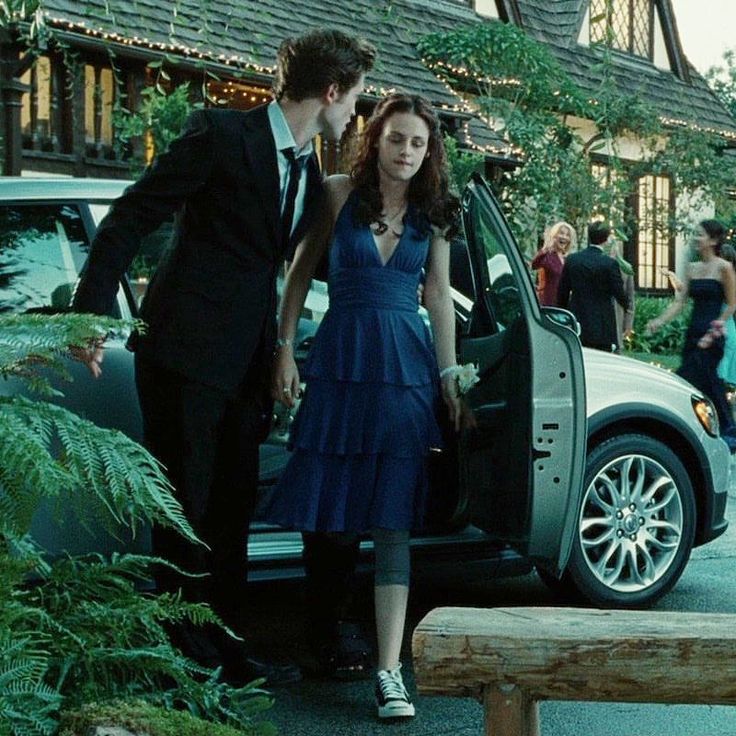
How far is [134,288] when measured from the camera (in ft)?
17.3

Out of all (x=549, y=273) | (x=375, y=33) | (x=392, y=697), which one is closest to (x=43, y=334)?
(x=392, y=697)

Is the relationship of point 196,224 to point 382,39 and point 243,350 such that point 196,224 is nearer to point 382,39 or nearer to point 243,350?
point 243,350

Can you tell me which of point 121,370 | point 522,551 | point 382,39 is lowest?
point 522,551

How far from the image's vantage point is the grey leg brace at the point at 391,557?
191 inches

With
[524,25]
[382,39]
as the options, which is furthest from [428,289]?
[524,25]

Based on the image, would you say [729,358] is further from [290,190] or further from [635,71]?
[635,71]

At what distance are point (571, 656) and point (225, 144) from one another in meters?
2.30

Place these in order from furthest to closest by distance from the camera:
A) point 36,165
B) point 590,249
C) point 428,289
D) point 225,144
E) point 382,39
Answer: point 382,39 → point 36,165 → point 590,249 → point 428,289 → point 225,144

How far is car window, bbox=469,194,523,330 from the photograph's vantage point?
5.26 meters

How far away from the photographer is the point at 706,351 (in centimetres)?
1212

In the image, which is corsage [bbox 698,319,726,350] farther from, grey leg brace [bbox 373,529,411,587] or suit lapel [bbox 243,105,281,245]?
suit lapel [bbox 243,105,281,245]

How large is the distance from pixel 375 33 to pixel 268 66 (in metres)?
3.95

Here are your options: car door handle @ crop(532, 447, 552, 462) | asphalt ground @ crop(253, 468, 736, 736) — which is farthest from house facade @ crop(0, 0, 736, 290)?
asphalt ground @ crop(253, 468, 736, 736)

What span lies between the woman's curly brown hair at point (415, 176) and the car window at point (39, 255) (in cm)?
92
